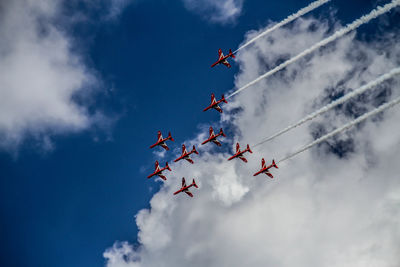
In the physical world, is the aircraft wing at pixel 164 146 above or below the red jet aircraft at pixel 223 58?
below

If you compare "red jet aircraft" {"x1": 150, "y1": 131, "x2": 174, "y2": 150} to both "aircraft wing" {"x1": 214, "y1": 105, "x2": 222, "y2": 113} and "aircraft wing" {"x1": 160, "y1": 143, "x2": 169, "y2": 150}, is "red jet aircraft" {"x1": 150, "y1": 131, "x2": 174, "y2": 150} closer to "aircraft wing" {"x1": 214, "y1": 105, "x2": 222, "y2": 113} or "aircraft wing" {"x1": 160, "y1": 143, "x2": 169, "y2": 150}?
"aircraft wing" {"x1": 160, "y1": 143, "x2": 169, "y2": 150}

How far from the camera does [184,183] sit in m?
119

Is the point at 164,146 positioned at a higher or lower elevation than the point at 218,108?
lower

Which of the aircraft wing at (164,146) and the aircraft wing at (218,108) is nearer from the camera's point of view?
the aircraft wing at (218,108)

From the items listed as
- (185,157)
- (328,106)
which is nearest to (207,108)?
(185,157)

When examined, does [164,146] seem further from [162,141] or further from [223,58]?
[223,58]

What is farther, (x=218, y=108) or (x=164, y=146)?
(x=164, y=146)

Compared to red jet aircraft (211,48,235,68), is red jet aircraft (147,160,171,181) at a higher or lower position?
lower

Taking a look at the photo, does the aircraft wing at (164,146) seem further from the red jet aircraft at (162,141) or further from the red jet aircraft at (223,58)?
the red jet aircraft at (223,58)

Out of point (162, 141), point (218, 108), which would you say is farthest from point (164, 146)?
point (218, 108)

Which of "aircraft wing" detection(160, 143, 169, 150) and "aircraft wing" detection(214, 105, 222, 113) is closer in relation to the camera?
"aircraft wing" detection(214, 105, 222, 113)

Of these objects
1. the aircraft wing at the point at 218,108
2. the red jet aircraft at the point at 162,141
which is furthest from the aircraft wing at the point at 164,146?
the aircraft wing at the point at 218,108

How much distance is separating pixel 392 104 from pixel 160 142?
6365 cm

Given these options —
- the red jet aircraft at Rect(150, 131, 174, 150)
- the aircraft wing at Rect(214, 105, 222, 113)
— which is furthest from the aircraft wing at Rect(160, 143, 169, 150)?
the aircraft wing at Rect(214, 105, 222, 113)
